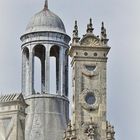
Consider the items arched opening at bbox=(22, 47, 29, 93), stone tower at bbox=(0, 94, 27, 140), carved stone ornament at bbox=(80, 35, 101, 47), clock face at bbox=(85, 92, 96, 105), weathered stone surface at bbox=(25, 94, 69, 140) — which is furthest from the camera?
arched opening at bbox=(22, 47, 29, 93)

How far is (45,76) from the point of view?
86.4 m

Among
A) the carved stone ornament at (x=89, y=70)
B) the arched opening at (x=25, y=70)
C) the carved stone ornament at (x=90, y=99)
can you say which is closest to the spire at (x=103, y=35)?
the carved stone ornament at (x=89, y=70)

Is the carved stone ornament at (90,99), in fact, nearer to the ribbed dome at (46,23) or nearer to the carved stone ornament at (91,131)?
the carved stone ornament at (91,131)

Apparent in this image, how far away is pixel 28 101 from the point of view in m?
85.0

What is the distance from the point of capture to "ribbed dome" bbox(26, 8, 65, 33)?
87.1m

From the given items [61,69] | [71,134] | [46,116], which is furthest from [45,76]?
[71,134]

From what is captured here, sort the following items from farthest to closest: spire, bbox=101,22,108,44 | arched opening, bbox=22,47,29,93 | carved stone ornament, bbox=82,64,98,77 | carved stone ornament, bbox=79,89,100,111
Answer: arched opening, bbox=22,47,29,93 → spire, bbox=101,22,108,44 → carved stone ornament, bbox=82,64,98,77 → carved stone ornament, bbox=79,89,100,111

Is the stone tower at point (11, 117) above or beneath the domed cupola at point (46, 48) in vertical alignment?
beneath

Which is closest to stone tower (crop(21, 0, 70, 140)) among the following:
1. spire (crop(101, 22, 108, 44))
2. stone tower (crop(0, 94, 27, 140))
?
stone tower (crop(0, 94, 27, 140))

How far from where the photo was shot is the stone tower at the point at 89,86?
7288 cm

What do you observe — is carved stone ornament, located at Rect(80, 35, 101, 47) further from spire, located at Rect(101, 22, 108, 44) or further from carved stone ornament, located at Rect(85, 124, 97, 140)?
carved stone ornament, located at Rect(85, 124, 97, 140)

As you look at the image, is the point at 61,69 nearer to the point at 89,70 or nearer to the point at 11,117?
the point at 11,117

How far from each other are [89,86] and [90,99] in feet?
4.12

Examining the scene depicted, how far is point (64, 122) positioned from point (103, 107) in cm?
1121
